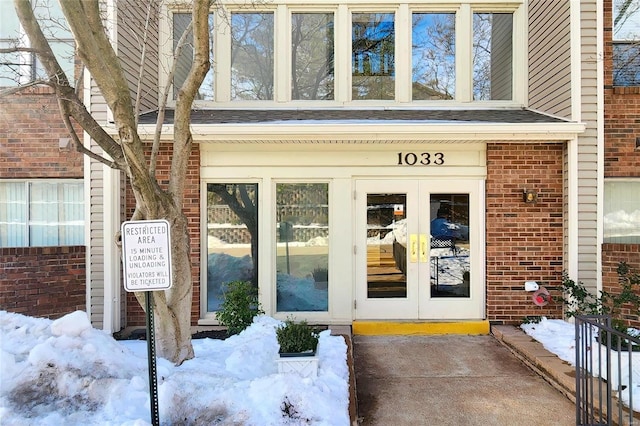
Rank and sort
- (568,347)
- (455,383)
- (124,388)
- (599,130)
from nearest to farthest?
(124,388) → (455,383) → (568,347) → (599,130)

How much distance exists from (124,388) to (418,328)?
448 centimetres

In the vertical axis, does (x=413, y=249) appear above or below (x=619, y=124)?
below

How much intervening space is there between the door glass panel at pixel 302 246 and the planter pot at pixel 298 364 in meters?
2.65

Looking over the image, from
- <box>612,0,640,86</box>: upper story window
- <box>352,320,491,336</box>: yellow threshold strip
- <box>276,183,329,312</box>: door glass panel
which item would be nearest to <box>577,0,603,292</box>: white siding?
<box>612,0,640,86</box>: upper story window

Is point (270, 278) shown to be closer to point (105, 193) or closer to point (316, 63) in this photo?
point (105, 193)

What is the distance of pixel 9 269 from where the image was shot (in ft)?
19.8

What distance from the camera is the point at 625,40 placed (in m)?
6.77

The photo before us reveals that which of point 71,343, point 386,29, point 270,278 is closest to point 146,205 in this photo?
point 71,343

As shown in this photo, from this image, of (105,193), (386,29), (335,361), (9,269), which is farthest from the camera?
(386,29)

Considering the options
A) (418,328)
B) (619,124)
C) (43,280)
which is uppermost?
(619,124)

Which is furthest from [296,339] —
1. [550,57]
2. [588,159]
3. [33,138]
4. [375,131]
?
[550,57]

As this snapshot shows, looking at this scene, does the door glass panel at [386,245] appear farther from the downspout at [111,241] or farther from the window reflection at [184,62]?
the downspout at [111,241]

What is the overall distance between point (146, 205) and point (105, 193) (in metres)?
2.84

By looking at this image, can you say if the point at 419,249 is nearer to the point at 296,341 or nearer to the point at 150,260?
the point at 296,341
